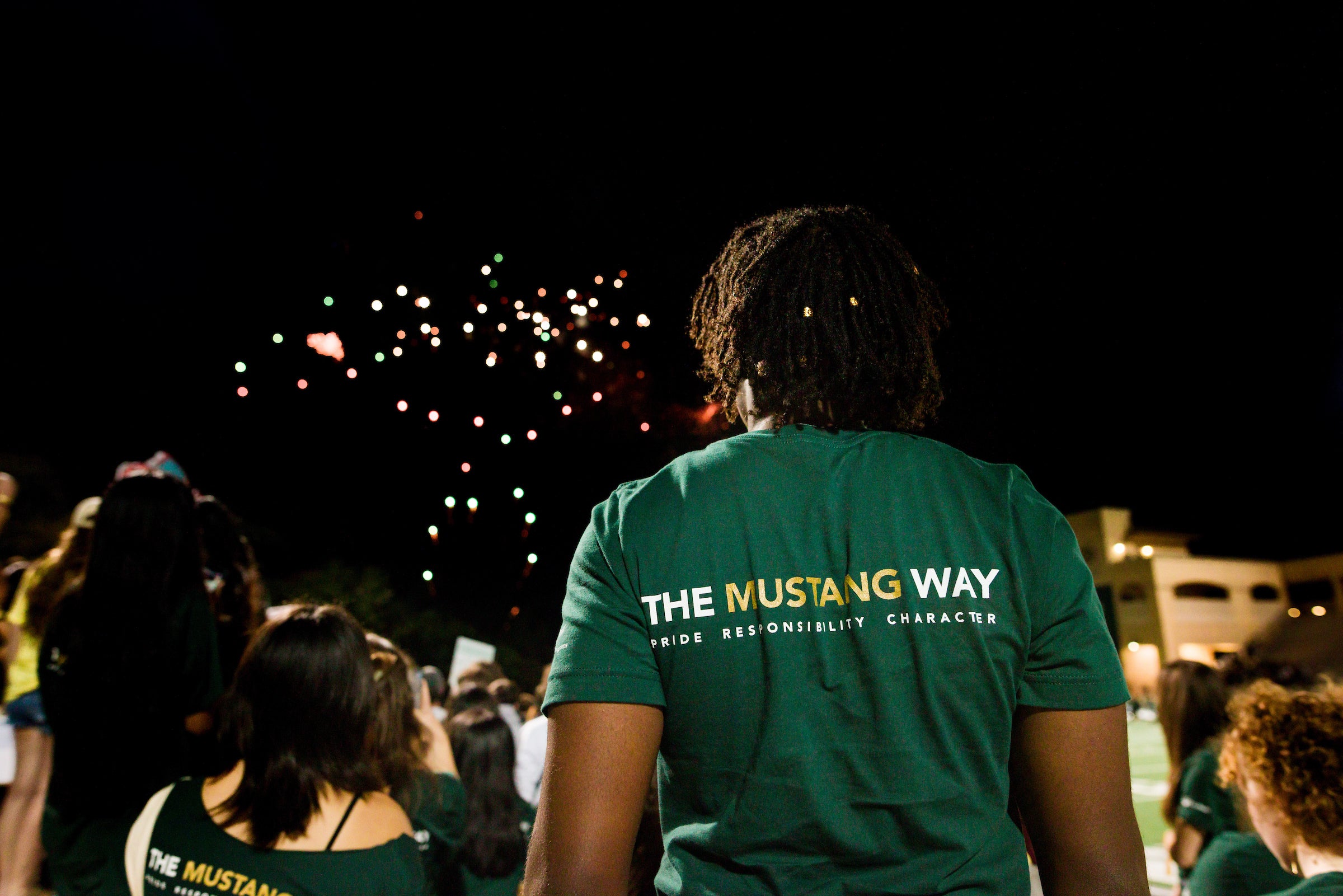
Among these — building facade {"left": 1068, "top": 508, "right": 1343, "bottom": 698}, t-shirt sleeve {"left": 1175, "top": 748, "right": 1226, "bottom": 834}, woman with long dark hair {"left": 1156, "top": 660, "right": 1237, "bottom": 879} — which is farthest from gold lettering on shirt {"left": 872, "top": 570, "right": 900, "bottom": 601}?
building facade {"left": 1068, "top": 508, "right": 1343, "bottom": 698}

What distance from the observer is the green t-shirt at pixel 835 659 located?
107 centimetres

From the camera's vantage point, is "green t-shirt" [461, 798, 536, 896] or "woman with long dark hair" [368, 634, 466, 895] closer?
"woman with long dark hair" [368, 634, 466, 895]

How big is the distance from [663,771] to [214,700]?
102 inches

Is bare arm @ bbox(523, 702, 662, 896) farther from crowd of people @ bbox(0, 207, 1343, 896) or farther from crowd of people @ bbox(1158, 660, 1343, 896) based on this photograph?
crowd of people @ bbox(1158, 660, 1343, 896)

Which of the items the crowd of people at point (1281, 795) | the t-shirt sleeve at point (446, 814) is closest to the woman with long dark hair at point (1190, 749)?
the crowd of people at point (1281, 795)

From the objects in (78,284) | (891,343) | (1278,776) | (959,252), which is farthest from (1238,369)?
(78,284)

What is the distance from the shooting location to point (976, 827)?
3.57ft

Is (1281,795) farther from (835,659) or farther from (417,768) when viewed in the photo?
(417,768)

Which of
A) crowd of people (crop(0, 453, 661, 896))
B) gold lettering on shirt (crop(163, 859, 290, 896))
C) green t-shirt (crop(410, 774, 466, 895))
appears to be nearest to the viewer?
gold lettering on shirt (crop(163, 859, 290, 896))

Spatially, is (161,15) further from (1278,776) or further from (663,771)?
(1278,776)

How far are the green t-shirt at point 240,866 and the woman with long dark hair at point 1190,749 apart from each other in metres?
4.02

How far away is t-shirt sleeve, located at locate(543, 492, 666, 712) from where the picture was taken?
1127mm

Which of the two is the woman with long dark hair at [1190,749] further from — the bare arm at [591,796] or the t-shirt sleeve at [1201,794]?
the bare arm at [591,796]

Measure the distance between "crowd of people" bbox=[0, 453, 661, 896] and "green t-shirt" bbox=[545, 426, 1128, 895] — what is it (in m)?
1.48
